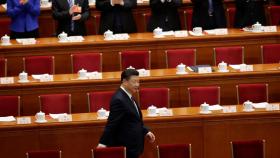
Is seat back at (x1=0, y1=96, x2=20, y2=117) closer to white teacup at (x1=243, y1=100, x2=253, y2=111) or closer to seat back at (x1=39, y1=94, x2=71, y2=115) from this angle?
seat back at (x1=39, y1=94, x2=71, y2=115)

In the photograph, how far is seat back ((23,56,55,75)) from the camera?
9.86 meters

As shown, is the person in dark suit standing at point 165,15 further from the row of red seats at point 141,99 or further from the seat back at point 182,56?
the row of red seats at point 141,99

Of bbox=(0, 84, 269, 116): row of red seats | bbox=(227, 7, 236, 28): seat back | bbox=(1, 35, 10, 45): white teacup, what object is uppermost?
bbox=(227, 7, 236, 28): seat back

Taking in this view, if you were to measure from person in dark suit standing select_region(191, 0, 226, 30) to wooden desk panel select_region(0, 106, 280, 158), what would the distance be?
268 cm

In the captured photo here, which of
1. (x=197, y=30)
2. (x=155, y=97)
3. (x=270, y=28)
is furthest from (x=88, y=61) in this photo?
(x=270, y=28)

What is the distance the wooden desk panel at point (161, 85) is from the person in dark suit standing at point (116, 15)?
1.51 meters

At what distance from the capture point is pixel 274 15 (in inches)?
444

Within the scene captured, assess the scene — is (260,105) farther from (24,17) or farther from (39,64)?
(24,17)

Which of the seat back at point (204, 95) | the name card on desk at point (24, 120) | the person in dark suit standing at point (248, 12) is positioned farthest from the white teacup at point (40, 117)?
the person in dark suit standing at point (248, 12)

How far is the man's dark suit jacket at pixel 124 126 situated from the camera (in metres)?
7.34

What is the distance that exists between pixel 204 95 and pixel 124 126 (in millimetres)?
1718

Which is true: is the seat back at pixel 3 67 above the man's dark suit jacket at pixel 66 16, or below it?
below

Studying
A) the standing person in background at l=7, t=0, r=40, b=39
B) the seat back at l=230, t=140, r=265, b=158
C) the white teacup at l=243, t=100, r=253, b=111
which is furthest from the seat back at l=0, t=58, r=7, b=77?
the seat back at l=230, t=140, r=265, b=158

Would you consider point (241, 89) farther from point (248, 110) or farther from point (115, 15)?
point (115, 15)
